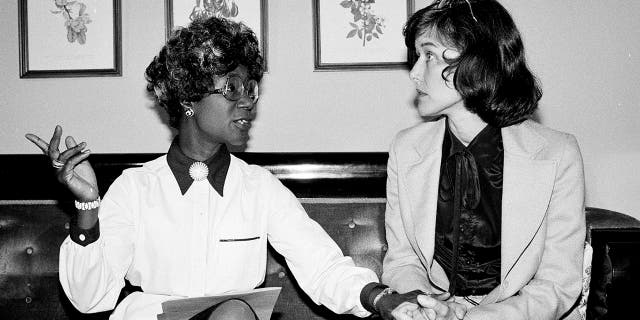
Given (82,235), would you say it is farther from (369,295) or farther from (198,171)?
(369,295)

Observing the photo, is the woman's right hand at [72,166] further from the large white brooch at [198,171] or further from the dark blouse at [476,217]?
the dark blouse at [476,217]

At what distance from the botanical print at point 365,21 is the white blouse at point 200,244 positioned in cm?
103

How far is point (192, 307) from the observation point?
2125mm

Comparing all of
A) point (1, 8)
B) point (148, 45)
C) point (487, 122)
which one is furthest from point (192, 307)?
point (1, 8)

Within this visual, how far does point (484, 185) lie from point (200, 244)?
3.51 ft

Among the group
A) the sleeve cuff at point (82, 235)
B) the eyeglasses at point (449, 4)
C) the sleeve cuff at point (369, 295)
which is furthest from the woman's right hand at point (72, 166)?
the eyeglasses at point (449, 4)

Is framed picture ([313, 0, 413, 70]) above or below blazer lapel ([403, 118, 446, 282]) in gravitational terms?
above

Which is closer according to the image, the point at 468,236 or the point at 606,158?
the point at 468,236

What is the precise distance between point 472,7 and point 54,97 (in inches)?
84.5

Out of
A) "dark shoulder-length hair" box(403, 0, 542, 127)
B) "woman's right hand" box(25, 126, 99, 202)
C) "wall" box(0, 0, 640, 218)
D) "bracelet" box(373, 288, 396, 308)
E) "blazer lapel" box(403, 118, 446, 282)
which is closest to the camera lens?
"woman's right hand" box(25, 126, 99, 202)

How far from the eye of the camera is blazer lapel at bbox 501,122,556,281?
2.33 meters

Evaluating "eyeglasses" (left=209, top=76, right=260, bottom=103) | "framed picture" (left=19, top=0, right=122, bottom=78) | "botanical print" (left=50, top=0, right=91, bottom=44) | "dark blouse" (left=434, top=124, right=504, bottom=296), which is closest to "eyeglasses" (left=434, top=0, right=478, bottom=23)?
"dark blouse" (left=434, top=124, right=504, bottom=296)

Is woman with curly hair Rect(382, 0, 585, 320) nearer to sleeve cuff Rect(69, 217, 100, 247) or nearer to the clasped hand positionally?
the clasped hand

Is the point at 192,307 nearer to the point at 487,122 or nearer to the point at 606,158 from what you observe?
the point at 487,122
